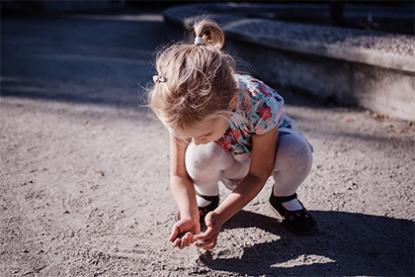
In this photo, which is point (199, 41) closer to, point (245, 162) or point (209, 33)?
point (209, 33)

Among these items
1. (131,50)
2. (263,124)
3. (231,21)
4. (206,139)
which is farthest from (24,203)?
(131,50)

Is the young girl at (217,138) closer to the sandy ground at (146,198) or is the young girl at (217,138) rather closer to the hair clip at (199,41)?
the hair clip at (199,41)

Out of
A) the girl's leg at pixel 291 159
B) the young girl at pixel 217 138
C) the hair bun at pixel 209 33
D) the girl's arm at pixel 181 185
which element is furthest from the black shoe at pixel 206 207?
the hair bun at pixel 209 33

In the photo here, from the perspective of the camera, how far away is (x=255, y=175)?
5.10ft

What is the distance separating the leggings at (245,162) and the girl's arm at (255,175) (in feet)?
0.18

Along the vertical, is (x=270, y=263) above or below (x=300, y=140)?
below

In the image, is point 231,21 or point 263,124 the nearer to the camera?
point 263,124

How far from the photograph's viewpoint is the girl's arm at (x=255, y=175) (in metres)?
1.49

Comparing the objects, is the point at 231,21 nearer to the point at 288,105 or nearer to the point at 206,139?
the point at 288,105

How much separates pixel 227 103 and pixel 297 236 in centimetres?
59

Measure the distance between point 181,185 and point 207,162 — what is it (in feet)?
0.38

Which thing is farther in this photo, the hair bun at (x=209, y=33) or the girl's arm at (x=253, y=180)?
the hair bun at (x=209, y=33)

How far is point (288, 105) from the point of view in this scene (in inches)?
121

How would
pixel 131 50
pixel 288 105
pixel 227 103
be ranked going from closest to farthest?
pixel 227 103
pixel 288 105
pixel 131 50
